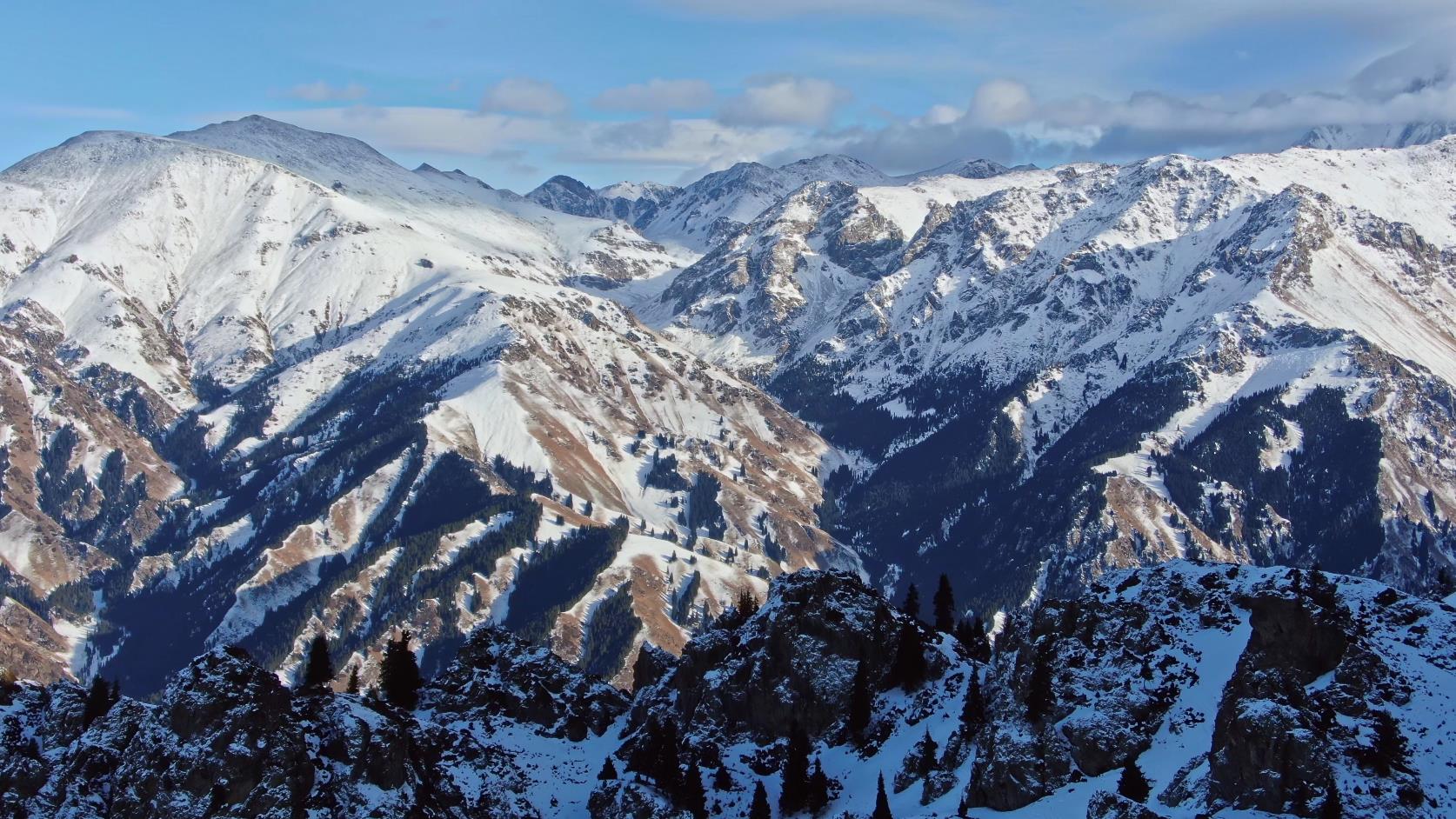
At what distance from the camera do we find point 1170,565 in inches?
5182

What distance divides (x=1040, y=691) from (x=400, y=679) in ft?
231

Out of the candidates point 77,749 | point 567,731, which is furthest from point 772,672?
point 77,749

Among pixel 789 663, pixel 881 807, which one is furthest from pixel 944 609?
pixel 881 807

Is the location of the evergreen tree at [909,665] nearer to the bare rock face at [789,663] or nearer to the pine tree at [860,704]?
the bare rock face at [789,663]

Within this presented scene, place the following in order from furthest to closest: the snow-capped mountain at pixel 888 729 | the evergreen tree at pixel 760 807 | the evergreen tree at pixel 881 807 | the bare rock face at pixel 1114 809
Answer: the evergreen tree at pixel 760 807 < the evergreen tree at pixel 881 807 < the snow-capped mountain at pixel 888 729 < the bare rock face at pixel 1114 809

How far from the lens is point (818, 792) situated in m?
125

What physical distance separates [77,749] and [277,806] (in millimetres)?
20716

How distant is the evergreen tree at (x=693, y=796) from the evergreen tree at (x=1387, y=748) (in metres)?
54.7

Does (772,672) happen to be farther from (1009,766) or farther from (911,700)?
(1009,766)

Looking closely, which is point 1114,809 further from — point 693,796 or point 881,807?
point 693,796

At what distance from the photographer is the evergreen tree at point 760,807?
123688 mm

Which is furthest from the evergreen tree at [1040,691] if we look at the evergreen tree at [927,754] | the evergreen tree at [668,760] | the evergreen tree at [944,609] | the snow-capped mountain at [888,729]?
the evergreen tree at [944,609]

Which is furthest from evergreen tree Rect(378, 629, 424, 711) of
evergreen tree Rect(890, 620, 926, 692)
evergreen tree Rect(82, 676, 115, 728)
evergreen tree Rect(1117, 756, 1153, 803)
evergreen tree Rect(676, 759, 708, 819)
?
evergreen tree Rect(1117, 756, 1153, 803)

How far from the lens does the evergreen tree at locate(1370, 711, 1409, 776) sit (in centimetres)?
9112
